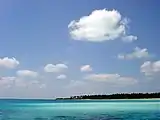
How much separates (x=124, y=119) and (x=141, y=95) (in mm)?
108361

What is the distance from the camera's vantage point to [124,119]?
85.7ft

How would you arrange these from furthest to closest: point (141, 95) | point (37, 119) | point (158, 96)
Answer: point (141, 95)
point (158, 96)
point (37, 119)

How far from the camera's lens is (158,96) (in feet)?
390

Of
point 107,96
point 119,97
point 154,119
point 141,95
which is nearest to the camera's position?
point 154,119

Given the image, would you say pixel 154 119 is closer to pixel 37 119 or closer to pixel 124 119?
pixel 124 119

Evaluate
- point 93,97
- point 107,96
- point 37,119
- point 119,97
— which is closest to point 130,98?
point 119,97

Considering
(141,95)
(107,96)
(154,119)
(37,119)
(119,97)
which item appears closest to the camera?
(154,119)

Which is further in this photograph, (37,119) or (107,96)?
(107,96)

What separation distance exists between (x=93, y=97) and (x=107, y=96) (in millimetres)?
21966

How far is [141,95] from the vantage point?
13188cm

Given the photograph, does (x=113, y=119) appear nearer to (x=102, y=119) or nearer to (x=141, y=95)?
(x=102, y=119)

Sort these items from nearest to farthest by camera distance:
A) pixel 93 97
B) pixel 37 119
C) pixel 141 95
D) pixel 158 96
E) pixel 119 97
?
1. pixel 37 119
2. pixel 158 96
3. pixel 141 95
4. pixel 119 97
5. pixel 93 97

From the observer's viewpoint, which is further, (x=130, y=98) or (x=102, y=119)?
(x=130, y=98)

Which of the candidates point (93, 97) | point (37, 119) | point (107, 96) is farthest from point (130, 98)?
point (37, 119)
